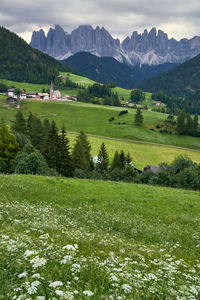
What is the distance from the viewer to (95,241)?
8984 mm

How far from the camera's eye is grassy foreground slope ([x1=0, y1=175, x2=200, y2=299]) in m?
4.41

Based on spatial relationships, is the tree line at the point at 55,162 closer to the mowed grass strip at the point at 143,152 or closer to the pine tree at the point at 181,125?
the mowed grass strip at the point at 143,152

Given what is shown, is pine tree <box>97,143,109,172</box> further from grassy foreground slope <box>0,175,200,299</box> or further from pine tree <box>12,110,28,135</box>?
grassy foreground slope <box>0,175,200,299</box>

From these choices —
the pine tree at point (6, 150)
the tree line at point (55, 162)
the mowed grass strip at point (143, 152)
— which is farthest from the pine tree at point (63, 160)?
the mowed grass strip at point (143, 152)

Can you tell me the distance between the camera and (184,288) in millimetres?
4645

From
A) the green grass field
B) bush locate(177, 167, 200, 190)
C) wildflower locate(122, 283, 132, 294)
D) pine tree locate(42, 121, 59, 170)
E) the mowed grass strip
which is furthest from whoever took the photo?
the green grass field

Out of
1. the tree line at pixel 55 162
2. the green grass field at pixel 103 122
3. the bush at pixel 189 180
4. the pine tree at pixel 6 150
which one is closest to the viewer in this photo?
the tree line at pixel 55 162

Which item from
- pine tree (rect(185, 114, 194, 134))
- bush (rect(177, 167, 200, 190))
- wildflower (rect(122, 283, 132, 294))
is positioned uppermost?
pine tree (rect(185, 114, 194, 134))

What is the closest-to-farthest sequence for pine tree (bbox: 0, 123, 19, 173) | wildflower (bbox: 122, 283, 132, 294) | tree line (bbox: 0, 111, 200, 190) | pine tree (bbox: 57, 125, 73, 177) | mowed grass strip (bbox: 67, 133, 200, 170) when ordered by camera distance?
wildflower (bbox: 122, 283, 132, 294) → tree line (bbox: 0, 111, 200, 190) → pine tree (bbox: 0, 123, 19, 173) → pine tree (bbox: 57, 125, 73, 177) → mowed grass strip (bbox: 67, 133, 200, 170)

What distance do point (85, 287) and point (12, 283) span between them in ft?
4.85

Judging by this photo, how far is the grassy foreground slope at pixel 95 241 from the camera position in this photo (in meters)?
4.41

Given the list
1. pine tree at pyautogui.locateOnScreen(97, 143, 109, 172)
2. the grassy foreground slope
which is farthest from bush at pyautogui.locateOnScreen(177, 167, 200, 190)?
pine tree at pyautogui.locateOnScreen(97, 143, 109, 172)

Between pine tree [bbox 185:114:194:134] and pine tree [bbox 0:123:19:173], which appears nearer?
pine tree [bbox 0:123:19:173]

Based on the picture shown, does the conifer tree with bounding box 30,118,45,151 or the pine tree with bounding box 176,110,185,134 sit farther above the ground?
the pine tree with bounding box 176,110,185,134
